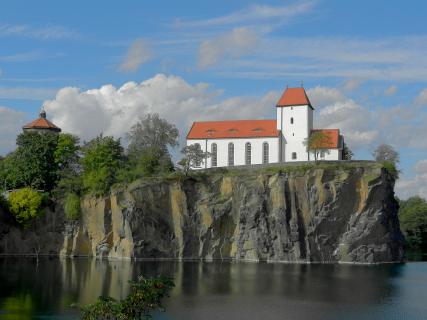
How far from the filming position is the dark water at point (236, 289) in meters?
40.2

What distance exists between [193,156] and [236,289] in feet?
128

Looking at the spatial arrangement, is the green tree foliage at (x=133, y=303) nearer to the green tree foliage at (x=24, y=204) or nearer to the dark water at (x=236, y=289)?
the dark water at (x=236, y=289)

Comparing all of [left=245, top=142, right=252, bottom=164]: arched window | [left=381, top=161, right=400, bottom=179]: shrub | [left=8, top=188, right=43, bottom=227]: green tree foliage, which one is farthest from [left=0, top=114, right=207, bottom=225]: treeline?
[left=381, top=161, right=400, bottom=179]: shrub

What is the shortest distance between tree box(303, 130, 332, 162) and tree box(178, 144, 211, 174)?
14116mm

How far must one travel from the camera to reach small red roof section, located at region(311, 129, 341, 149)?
272ft

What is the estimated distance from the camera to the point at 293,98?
8750 centimetres

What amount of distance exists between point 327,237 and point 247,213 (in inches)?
389

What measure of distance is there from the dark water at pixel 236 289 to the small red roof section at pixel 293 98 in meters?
25.0

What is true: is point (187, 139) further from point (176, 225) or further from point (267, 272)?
point (267, 272)

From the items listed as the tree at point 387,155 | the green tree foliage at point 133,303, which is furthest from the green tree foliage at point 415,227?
the green tree foliage at point 133,303

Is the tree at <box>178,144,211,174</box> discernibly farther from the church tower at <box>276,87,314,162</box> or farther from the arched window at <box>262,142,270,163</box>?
the church tower at <box>276,87,314,162</box>

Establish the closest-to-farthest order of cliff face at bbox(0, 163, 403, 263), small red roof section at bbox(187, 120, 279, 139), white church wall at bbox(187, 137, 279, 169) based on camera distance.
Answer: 1. cliff face at bbox(0, 163, 403, 263)
2. white church wall at bbox(187, 137, 279, 169)
3. small red roof section at bbox(187, 120, 279, 139)

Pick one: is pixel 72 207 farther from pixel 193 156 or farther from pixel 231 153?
pixel 231 153

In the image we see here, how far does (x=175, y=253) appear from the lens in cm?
7975
